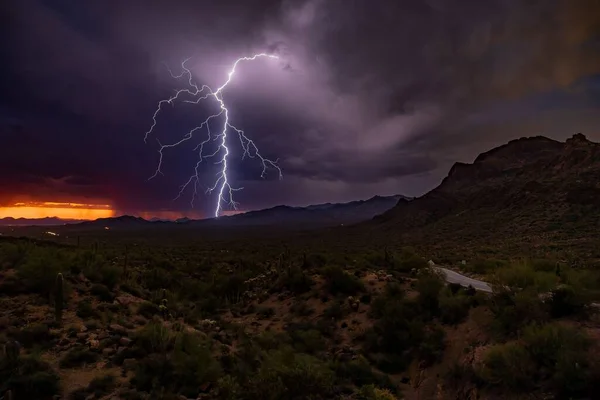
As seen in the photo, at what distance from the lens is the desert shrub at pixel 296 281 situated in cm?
2540

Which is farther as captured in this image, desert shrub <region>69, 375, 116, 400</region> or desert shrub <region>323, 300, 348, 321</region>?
desert shrub <region>323, 300, 348, 321</region>

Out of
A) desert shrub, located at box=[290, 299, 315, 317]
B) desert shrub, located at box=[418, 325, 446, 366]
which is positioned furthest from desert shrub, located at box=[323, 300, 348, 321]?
desert shrub, located at box=[418, 325, 446, 366]

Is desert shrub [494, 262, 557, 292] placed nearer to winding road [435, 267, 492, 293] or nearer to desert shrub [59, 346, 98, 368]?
winding road [435, 267, 492, 293]

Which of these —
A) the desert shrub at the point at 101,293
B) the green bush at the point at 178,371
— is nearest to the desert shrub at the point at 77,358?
the green bush at the point at 178,371

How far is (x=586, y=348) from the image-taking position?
33.6ft

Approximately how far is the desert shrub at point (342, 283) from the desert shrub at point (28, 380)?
599 inches

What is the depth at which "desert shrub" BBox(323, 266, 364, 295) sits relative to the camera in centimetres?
2291

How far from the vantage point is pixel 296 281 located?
1023 inches

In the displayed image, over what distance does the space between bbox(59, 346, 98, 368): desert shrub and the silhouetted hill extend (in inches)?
2080

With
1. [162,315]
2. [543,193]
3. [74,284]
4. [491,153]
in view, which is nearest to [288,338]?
[162,315]

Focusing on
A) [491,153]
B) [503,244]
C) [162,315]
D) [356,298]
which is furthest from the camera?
[491,153]

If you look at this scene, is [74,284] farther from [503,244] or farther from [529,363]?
[503,244]

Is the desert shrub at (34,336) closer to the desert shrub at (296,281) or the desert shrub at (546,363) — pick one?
the desert shrub at (296,281)

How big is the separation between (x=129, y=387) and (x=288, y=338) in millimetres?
6941
